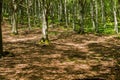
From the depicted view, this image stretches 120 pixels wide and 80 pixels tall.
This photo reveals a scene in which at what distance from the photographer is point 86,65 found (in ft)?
49.3

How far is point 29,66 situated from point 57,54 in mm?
4555

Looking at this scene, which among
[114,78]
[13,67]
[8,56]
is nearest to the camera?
[114,78]

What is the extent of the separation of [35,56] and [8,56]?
2.09m

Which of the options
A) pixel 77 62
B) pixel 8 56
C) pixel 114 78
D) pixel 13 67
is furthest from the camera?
pixel 8 56

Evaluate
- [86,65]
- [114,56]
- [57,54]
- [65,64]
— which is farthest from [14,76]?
[114,56]

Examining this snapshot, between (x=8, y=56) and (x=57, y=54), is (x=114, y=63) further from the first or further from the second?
(x=8, y=56)

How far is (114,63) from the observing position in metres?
15.5

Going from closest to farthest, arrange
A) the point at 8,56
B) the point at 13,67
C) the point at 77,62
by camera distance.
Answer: the point at 13,67, the point at 77,62, the point at 8,56

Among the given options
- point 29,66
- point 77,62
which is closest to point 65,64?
point 77,62

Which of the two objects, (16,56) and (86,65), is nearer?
(86,65)

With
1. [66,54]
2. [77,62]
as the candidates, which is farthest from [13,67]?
[66,54]

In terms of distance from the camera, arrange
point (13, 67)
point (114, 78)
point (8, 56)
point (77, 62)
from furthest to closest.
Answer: point (8, 56)
point (77, 62)
point (13, 67)
point (114, 78)

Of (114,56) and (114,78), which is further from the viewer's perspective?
(114,56)

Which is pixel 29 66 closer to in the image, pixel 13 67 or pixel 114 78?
pixel 13 67
